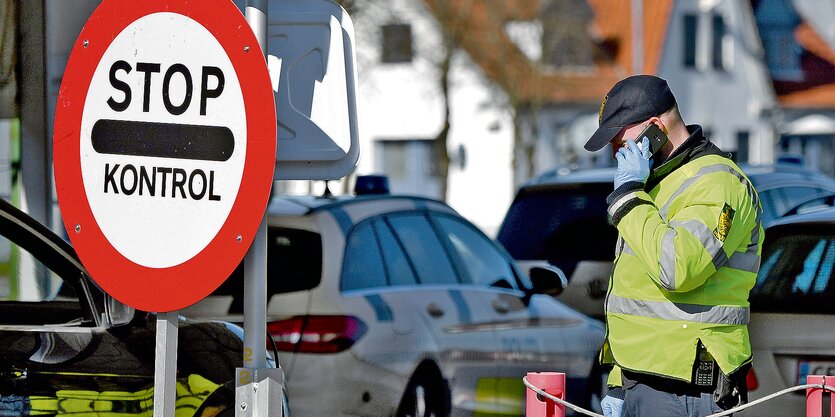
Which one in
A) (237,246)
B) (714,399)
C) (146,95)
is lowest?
(714,399)

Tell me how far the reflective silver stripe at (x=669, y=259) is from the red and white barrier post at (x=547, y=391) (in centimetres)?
42

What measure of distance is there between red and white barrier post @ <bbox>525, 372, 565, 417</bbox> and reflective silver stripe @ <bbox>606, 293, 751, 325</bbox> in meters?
0.30

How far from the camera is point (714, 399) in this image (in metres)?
4.28

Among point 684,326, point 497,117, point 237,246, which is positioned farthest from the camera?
point 497,117

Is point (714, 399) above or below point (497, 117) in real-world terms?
below

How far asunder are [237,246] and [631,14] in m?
41.8

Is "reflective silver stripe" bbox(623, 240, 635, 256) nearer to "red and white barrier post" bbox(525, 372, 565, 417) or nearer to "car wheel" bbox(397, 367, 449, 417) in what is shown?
"red and white barrier post" bbox(525, 372, 565, 417)

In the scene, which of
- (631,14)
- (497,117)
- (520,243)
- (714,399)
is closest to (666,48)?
(631,14)

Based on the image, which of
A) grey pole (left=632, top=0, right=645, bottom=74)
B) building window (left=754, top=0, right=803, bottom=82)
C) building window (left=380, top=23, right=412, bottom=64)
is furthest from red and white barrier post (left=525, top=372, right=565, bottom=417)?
building window (left=754, top=0, right=803, bottom=82)

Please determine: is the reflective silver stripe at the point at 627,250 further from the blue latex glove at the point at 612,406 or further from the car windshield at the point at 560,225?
the car windshield at the point at 560,225

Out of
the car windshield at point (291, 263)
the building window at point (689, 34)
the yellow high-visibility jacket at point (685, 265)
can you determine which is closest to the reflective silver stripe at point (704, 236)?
the yellow high-visibility jacket at point (685, 265)

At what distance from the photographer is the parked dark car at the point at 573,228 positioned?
8953mm

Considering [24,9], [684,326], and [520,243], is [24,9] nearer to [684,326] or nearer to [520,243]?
[520,243]

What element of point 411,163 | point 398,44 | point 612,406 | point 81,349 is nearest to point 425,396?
point 81,349
